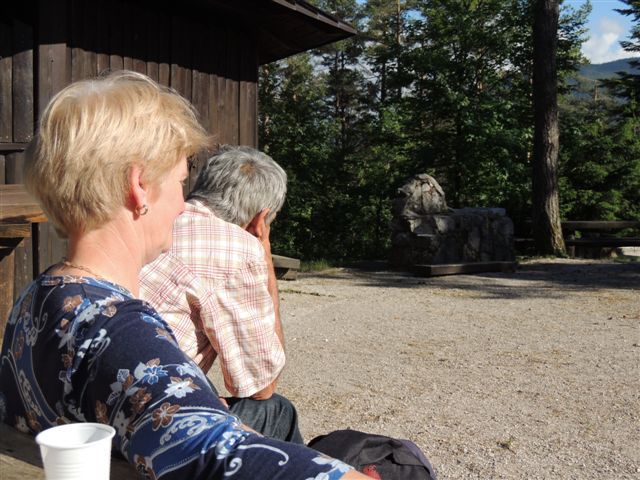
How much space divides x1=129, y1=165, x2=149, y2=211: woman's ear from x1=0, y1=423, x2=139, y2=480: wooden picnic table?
45 cm

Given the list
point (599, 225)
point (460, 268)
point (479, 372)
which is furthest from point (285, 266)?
point (599, 225)

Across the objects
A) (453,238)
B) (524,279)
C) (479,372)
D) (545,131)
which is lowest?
(479,372)

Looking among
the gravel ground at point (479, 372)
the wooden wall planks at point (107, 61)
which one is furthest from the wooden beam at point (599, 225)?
the wooden wall planks at point (107, 61)

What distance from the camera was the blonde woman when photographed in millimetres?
1052

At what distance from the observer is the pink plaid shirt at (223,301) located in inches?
92.0

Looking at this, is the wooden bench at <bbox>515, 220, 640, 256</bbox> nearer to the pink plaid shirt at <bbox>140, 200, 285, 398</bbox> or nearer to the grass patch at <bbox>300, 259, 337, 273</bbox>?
the grass patch at <bbox>300, 259, 337, 273</bbox>

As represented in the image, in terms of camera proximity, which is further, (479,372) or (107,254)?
(479,372)

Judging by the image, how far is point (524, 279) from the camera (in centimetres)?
1053

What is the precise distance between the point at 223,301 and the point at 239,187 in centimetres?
47

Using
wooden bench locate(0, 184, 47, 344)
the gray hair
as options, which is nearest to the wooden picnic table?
the gray hair

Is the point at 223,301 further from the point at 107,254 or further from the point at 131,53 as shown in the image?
the point at 131,53

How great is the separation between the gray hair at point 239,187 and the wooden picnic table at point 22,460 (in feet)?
4.44

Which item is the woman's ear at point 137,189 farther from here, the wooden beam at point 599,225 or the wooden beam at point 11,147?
the wooden beam at point 599,225

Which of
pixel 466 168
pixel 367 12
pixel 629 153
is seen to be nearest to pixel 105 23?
pixel 466 168
